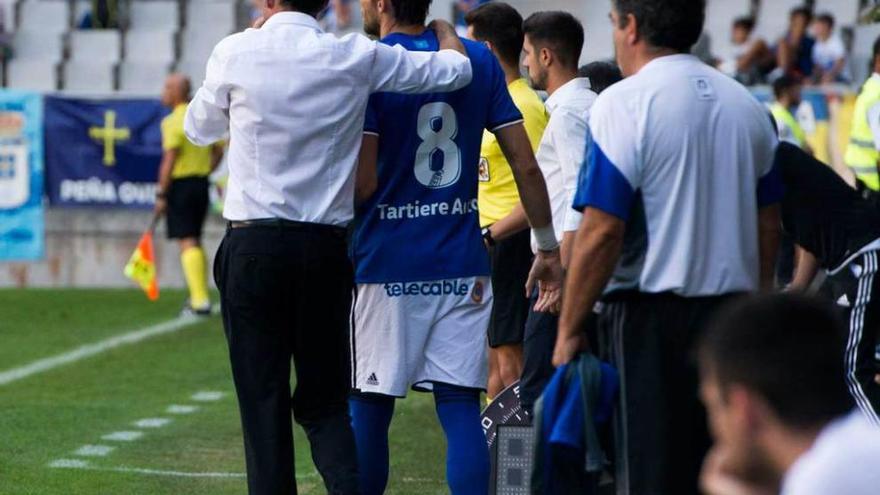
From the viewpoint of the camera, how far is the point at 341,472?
630cm

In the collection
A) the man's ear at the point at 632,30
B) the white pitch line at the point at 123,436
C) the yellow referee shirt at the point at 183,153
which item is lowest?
the white pitch line at the point at 123,436

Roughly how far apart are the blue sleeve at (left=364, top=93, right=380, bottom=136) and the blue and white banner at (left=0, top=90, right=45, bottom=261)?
12259 millimetres

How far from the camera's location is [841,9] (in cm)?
2280

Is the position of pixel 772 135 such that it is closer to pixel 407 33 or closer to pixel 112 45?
pixel 407 33

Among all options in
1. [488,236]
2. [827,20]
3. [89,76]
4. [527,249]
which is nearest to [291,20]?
[488,236]

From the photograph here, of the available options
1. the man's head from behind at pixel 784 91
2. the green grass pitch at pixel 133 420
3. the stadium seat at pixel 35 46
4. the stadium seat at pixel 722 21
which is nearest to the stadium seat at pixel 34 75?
the stadium seat at pixel 35 46

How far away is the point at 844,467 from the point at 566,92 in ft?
14.6

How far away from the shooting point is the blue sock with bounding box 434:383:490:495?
21.7 ft

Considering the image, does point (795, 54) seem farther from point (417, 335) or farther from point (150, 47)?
point (417, 335)

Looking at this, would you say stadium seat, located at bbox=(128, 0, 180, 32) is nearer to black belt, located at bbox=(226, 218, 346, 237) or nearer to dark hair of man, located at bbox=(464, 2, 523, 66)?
dark hair of man, located at bbox=(464, 2, 523, 66)

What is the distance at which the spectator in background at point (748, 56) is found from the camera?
20391 mm

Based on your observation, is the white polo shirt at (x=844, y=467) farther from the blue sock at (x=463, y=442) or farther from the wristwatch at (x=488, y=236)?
the wristwatch at (x=488, y=236)

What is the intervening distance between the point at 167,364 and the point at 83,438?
10.5ft

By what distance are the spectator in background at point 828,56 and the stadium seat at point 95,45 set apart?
8.53 meters
